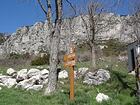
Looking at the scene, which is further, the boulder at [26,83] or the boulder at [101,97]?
the boulder at [26,83]

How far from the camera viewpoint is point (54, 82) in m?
16.0

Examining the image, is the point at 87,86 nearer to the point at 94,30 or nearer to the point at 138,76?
the point at 138,76

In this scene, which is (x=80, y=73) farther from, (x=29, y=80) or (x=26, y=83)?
(x=26, y=83)

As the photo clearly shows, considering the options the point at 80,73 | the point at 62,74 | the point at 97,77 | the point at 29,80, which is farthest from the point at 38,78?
the point at 97,77

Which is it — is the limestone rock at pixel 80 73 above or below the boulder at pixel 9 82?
above

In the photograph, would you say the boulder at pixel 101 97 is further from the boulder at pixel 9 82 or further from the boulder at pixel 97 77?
the boulder at pixel 9 82

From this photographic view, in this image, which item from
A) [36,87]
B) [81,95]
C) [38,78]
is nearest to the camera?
[81,95]

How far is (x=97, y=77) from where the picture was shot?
1811 cm

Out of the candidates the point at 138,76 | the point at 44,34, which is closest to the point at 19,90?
Answer: the point at 138,76

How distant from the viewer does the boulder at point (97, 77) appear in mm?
17797

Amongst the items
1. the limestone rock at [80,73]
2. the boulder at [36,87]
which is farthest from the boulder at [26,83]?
the limestone rock at [80,73]

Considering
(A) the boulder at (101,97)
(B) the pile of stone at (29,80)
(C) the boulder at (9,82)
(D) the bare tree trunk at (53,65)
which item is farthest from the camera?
(C) the boulder at (9,82)

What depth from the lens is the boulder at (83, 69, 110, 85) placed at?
17.8 metres

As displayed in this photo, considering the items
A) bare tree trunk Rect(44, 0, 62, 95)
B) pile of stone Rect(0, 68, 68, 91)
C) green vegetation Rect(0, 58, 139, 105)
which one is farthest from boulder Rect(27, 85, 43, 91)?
bare tree trunk Rect(44, 0, 62, 95)
